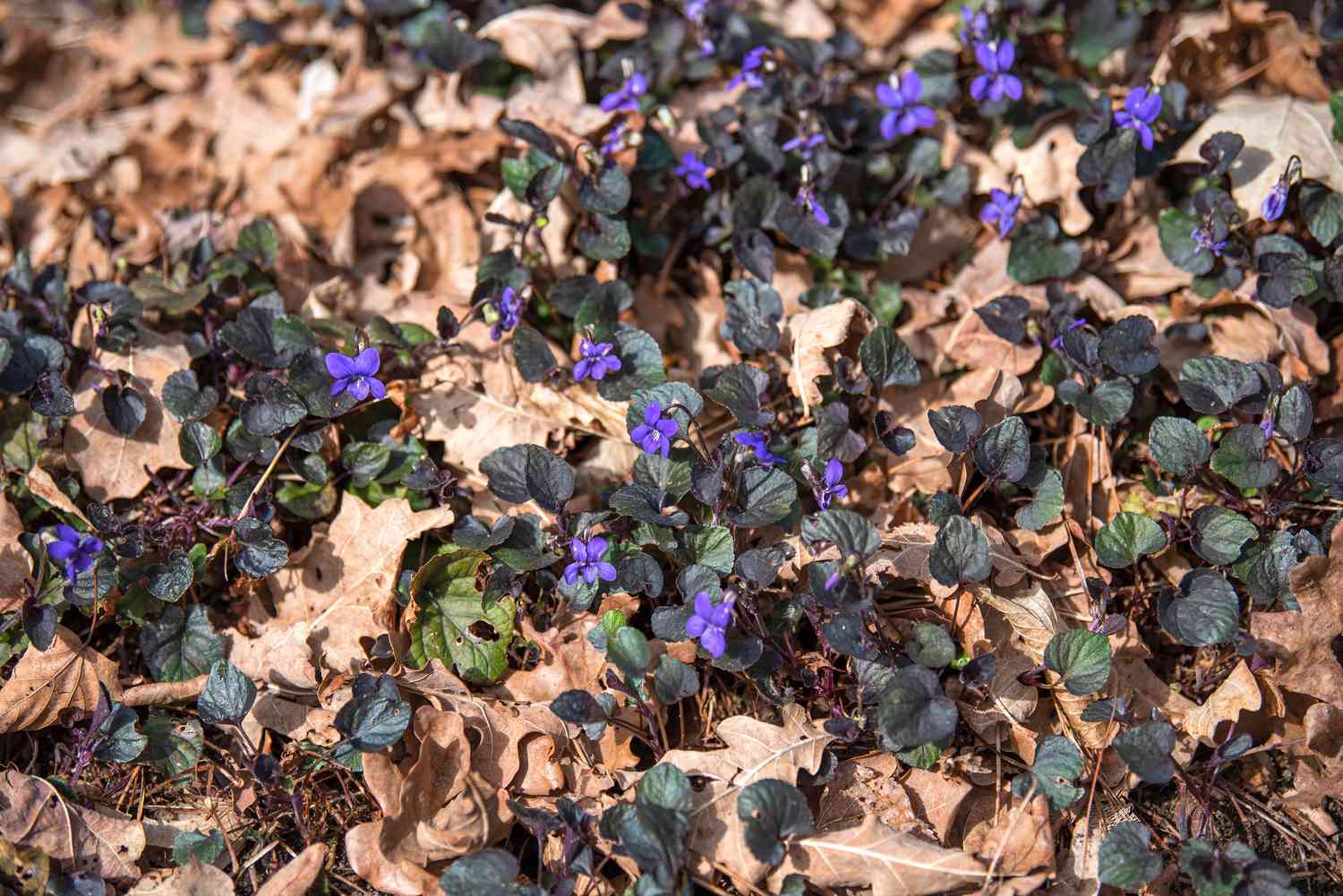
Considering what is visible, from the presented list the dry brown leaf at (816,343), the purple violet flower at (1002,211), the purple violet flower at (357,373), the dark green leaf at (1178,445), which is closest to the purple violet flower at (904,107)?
the purple violet flower at (1002,211)

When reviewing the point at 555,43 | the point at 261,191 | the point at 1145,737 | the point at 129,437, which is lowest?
the point at 1145,737

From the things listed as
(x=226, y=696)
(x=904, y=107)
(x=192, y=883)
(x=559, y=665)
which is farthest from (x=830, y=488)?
(x=192, y=883)

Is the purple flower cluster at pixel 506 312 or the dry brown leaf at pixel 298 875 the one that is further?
the purple flower cluster at pixel 506 312

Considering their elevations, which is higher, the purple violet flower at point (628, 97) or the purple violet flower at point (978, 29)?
the purple violet flower at point (978, 29)

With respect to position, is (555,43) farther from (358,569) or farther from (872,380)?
(358,569)

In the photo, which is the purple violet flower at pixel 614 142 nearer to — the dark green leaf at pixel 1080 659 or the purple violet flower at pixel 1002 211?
the purple violet flower at pixel 1002 211

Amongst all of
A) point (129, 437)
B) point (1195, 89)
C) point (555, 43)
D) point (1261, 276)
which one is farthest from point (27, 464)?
point (1195, 89)
